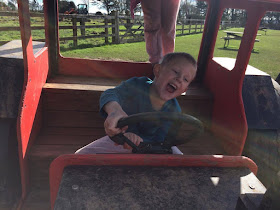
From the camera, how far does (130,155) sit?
1.25 m

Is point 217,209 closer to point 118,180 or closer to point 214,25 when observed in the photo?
point 118,180

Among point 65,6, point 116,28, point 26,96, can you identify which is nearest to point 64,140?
point 26,96

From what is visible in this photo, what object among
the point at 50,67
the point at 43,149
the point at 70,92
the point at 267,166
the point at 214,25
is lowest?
the point at 267,166

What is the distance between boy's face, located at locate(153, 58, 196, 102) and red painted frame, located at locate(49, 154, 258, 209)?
37cm

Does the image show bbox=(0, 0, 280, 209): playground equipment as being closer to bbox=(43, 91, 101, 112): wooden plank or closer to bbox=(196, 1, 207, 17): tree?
bbox=(43, 91, 101, 112): wooden plank

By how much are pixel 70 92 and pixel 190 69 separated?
1234 mm

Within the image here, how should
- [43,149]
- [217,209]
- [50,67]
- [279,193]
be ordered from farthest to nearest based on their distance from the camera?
[50,67] < [43,149] < [217,209] < [279,193]

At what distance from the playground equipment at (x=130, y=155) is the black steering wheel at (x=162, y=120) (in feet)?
0.21

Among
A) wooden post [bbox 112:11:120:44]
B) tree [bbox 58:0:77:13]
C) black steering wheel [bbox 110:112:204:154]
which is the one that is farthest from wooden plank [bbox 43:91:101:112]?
tree [bbox 58:0:77:13]

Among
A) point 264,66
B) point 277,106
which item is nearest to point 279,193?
point 277,106

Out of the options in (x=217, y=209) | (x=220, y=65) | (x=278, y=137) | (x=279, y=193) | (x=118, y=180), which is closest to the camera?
(x=279, y=193)

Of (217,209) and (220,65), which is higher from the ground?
(220,65)

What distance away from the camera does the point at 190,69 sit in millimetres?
1394

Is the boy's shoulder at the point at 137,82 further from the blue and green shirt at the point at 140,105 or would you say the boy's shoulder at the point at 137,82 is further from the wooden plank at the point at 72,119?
the wooden plank at the point at 72,119
